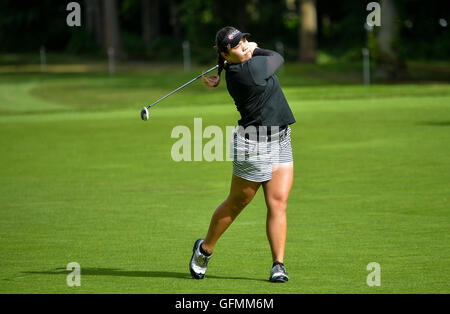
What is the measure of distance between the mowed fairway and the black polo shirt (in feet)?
4.09

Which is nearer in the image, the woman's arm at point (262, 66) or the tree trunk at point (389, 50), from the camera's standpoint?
the woman's arm at point (262, 66)

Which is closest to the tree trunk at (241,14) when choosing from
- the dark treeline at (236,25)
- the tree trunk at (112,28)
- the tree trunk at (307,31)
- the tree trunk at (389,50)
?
the dark treeline at (236,25)

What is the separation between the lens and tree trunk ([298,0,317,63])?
157 feet

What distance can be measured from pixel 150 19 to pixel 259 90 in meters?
60.0

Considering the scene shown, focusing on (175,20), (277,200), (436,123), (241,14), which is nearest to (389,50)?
(436,123)

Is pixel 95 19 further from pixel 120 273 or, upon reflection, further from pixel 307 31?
pixel 120 273

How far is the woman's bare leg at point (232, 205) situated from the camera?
24.2 feet

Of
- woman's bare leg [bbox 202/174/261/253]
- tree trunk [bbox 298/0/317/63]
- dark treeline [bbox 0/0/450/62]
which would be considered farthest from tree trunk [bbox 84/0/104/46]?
woman's bare leg [bbox 202/174/261/253]

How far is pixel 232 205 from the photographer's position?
7.51 metres

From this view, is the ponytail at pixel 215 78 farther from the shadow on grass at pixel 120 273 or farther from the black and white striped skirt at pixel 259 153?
the shadow on grass at pixel 120 273

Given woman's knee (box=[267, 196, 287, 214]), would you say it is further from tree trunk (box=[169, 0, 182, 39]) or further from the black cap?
tree trunk (box=[169, 0, 182, 39])
